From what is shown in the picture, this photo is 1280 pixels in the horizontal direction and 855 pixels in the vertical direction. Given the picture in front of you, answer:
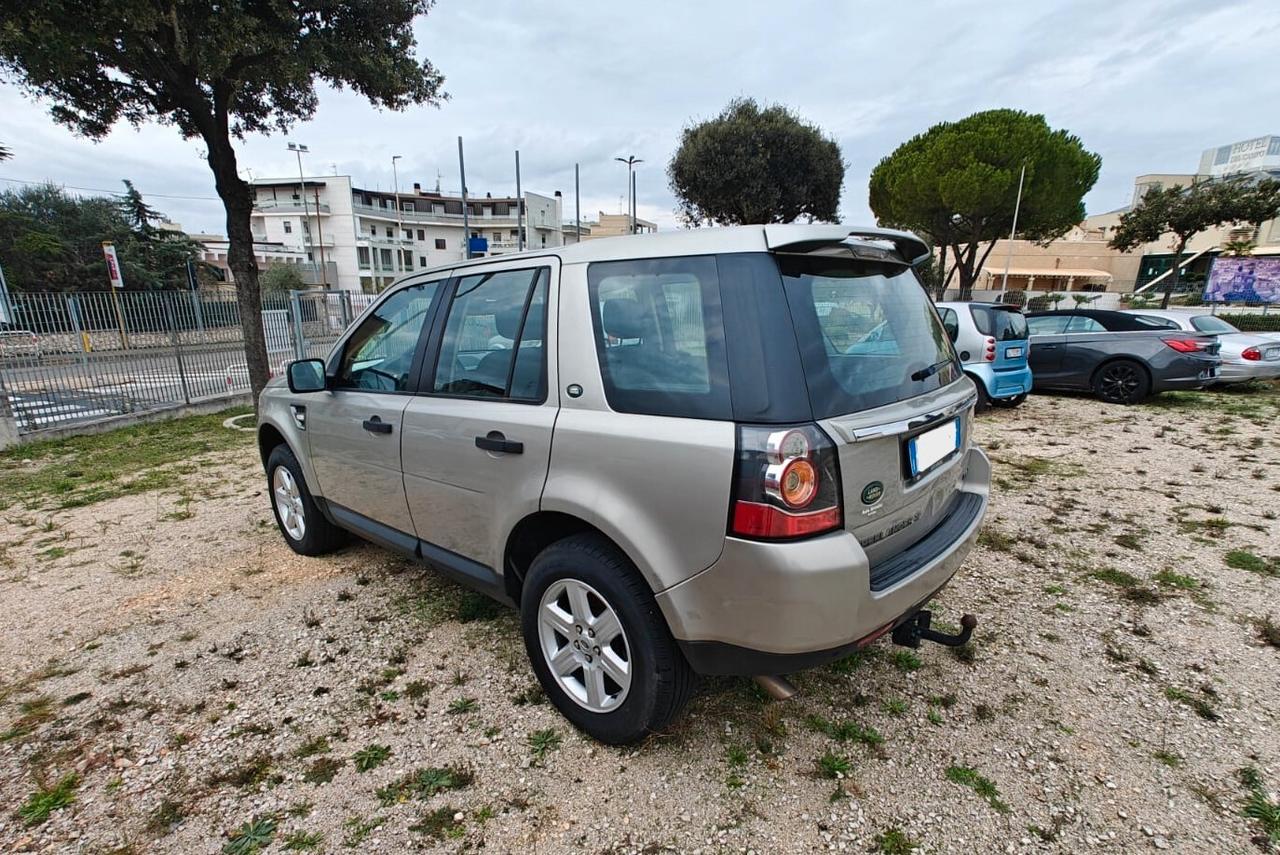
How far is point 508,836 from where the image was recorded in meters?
1.76

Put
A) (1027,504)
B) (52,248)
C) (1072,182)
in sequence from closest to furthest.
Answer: (1027,504) → (1072,182) → (52,248)

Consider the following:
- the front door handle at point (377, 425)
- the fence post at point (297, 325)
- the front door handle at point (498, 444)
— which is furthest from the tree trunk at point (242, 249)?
the front door handle at point (498, 444)

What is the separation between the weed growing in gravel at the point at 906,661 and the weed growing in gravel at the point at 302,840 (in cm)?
226

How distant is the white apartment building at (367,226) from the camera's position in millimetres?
50125

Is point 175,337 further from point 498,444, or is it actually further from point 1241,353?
point 1241,353

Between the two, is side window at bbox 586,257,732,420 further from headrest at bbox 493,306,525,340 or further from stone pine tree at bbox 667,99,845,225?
stone pine tree at bbox 667,99,845,225

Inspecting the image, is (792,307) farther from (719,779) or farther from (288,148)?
(288,148)

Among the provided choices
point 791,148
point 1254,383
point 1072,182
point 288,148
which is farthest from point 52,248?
point 1072,182

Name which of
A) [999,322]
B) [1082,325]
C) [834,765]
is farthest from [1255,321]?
[834,765]

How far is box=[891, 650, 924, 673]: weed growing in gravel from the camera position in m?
2.52

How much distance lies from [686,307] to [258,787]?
216 centimetres

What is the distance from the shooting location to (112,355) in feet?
27.8

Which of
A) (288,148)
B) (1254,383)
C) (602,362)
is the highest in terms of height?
(288,148)

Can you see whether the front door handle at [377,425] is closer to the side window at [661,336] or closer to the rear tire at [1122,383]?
the side window at [661,336]
